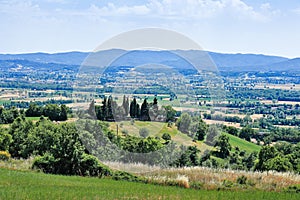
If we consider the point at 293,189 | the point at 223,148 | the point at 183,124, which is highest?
the point at 183,124

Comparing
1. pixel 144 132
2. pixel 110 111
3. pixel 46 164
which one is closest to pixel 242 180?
pixel 144 132

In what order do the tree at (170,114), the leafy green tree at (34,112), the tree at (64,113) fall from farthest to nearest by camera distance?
the leafy green tree at (34,112) → the tree at (64,113) → the tree at (170,114)

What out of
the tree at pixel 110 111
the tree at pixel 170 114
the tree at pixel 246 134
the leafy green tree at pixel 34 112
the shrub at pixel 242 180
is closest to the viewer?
the shrub at pixel 242 180

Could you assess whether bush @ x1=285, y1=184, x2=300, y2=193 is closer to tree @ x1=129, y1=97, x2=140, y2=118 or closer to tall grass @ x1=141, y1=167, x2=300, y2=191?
tall grass @ x1=141, y1=167, x2=300, y2=191

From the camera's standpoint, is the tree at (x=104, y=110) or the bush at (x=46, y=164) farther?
the tree at (x=104, y=110)

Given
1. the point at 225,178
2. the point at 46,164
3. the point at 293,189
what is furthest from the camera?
the point at 46,164

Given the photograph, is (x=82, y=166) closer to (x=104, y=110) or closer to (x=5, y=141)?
(x=104, y=110)

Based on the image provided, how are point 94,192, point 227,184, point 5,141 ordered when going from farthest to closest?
1. point 5,141
2. point 227,184
3. point 94,192

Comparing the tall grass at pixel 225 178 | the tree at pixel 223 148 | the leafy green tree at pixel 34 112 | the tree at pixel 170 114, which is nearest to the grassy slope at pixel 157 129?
the tree at pixel 170 114

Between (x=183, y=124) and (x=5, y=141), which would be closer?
(x=183, y=124)

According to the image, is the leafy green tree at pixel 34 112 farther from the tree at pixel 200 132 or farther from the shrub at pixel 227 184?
the shrub at pixel 227 184
